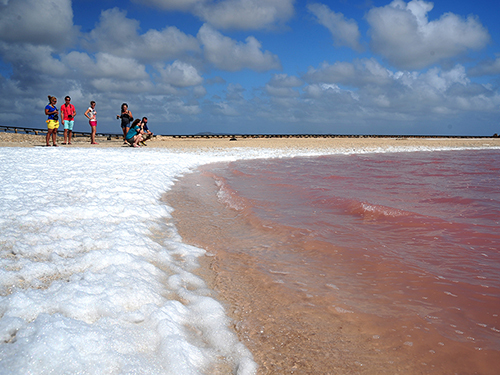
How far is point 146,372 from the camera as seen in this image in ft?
5.66

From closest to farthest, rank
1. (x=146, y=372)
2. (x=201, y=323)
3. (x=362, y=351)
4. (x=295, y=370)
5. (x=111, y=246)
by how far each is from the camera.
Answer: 1. (x=146, y=372)
2. (x=295, y=370)
3. (x=362, y=351)
4. (x=201, y=323)
5. (x=111, y=246)

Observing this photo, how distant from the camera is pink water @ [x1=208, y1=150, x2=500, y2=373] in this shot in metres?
2.50

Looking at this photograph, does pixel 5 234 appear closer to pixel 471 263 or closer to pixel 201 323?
pixel 201 323

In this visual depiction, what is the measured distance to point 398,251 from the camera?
3.72m

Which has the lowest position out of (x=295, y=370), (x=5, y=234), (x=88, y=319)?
(x=295, y=370)

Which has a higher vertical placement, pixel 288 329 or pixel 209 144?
pixel 209 144

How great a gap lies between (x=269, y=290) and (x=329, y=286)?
1.85 feet

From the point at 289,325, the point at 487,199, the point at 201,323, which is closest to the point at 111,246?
the point at 201,323

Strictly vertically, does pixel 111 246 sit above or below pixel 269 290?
above

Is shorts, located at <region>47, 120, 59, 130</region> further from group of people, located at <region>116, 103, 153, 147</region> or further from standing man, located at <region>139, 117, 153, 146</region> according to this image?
standing man, located at <region>139, 117, 153, 146</region>

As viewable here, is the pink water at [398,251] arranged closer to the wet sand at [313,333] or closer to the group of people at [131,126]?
the wet sand at [313,333]

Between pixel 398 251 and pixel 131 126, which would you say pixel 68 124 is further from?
pixel 398 251

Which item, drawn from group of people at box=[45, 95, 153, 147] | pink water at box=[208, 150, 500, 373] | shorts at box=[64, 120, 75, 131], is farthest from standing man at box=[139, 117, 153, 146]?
pink water at box=[208, 150, 500, 373]

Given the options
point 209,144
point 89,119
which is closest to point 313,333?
point 89,119
